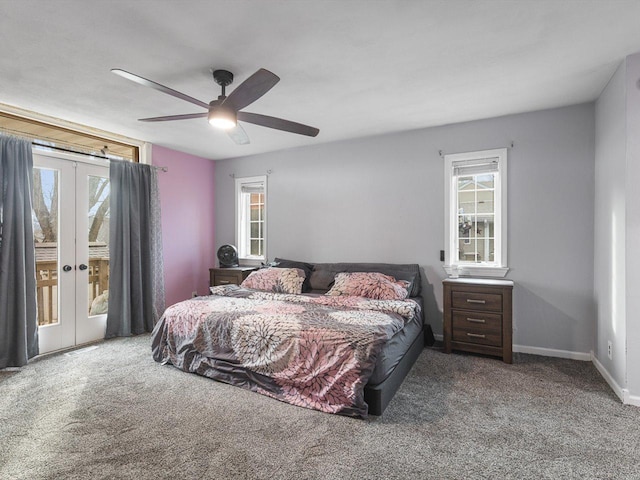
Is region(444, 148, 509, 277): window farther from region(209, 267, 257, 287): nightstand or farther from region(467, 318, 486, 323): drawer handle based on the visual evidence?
region(209, 267, 257, 287): nightstand

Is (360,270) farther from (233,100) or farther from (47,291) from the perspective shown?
(47,291)

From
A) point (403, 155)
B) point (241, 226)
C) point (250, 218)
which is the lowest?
point (241, 226)

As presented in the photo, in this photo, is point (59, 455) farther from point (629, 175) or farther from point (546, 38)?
point (629, 175)

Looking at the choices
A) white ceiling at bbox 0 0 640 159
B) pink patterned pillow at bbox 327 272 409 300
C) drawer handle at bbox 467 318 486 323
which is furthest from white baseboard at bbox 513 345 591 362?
white ceiling at bbox 0 0 640 159

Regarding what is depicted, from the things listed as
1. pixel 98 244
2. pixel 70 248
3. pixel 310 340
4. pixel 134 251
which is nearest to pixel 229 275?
pixel 134 251

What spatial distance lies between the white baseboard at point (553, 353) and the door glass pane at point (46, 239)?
16.2 ft

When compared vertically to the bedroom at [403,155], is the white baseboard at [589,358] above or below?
below

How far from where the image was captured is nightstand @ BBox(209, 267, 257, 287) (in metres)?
4.75

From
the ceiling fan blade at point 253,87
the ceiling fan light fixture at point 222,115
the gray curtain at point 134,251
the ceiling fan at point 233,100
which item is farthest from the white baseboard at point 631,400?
the gray curtain at point 134,251

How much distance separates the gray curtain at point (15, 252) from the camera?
3.14 metres

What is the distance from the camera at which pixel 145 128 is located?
3.94 meters

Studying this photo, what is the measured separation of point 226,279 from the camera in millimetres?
4879

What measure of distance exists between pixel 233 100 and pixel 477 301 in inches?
112

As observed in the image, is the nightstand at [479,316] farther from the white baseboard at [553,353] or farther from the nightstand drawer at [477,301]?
the white baseboard at [553,353]
